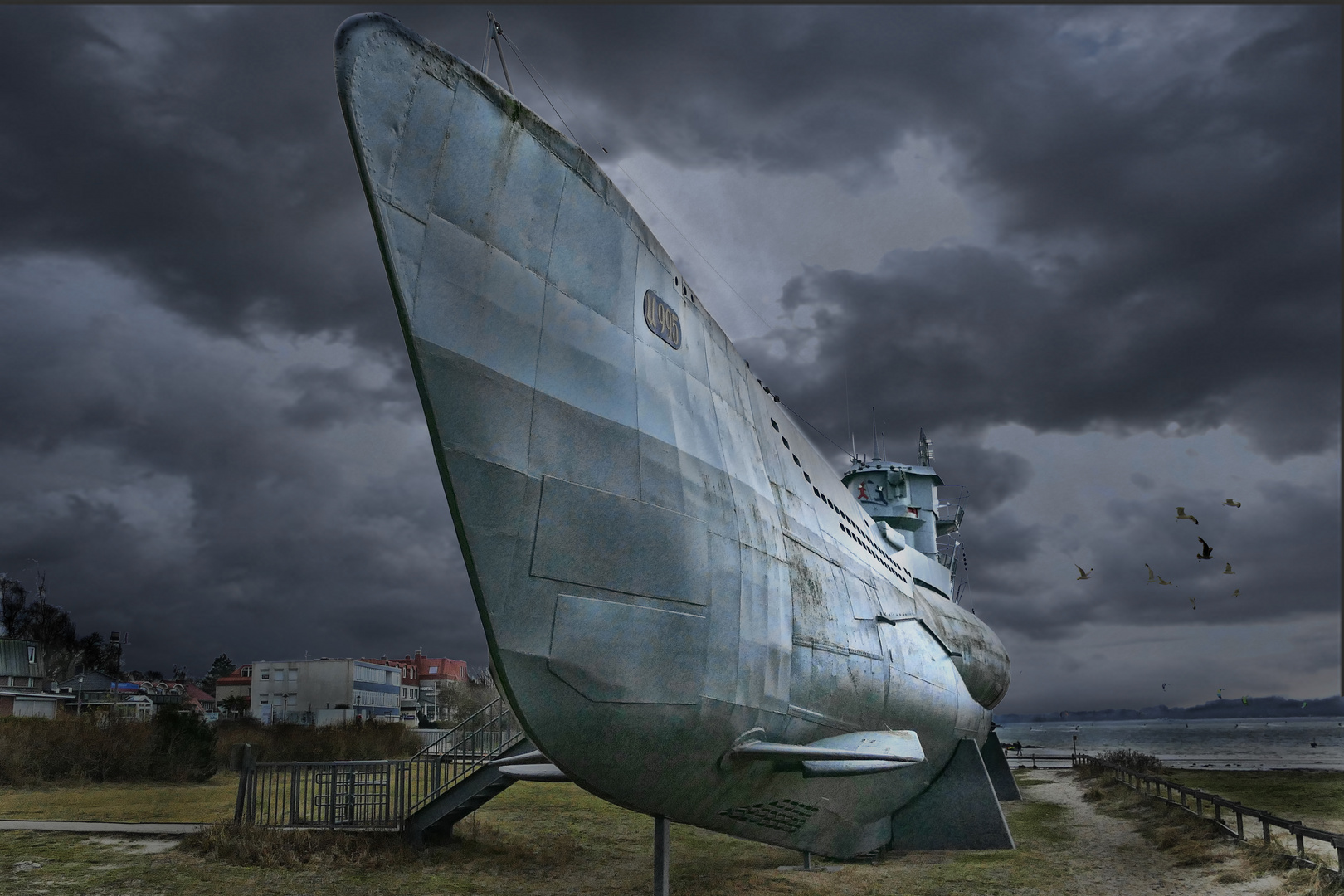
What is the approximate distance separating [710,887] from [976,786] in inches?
199

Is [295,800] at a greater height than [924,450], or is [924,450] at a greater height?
[924,450]

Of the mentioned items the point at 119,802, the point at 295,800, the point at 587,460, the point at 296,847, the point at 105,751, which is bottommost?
the point at 119,802

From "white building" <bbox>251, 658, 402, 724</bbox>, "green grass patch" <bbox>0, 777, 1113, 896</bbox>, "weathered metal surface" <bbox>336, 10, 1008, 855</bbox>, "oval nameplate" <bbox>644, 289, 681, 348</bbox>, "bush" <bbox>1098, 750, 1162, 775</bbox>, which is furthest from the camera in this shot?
"white building" <bbox>251, 658, 402, 724</bbox>

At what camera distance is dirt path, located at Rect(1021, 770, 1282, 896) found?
12.5 meters

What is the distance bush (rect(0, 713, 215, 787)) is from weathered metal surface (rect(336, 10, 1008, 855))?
2116cm

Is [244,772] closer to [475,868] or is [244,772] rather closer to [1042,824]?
[475,868]

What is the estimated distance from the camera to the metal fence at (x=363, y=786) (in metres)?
14.4

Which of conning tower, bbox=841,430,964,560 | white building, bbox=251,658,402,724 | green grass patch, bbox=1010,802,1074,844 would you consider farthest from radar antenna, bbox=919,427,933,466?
white building, bbox=251,658,402,724

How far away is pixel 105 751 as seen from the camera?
22188 millimetres

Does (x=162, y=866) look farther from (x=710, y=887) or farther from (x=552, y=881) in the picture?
(x=710, y=887)

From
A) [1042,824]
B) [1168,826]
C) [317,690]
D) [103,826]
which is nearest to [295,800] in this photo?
[103,826]

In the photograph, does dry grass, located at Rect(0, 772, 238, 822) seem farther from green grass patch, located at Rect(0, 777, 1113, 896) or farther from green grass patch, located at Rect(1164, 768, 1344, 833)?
green grass patch, located at Rect(1164, 768, 1344, 833)

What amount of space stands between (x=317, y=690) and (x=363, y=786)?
40587 millimetres

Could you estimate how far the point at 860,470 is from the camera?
30.1 meters
